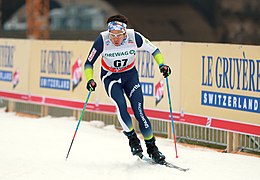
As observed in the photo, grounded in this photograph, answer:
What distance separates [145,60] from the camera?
12500 mm

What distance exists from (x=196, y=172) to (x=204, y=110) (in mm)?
2998

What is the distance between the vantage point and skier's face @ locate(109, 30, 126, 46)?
28.8ft

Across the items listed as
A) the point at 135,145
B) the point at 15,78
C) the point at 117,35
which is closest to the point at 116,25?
the point at 117,35

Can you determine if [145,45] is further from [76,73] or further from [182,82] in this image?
[76,73]

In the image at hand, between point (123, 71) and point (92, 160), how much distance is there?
1244mm

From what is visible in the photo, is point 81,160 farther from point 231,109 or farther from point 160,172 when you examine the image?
point 231,109

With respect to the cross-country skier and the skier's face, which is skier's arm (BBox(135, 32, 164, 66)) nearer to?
the cross-country skier

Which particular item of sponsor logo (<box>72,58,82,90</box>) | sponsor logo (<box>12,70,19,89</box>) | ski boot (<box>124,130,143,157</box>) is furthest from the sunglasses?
sponsor logo (<box>12,70,19,89</box>)

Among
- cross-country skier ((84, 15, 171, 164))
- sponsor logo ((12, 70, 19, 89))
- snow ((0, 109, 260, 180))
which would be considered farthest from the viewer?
sponsor logo ((12, 70, 19, 89))

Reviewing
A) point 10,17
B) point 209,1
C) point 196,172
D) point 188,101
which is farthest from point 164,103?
point 10,17

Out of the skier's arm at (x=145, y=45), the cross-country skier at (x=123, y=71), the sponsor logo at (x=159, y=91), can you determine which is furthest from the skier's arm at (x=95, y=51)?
the sponsor logo at (x=159, y=91)

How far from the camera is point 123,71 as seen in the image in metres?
9.07

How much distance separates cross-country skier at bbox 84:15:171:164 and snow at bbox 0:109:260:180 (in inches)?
15.0

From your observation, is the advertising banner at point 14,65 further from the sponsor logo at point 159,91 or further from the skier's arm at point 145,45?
the skier's arm at point 145,45
